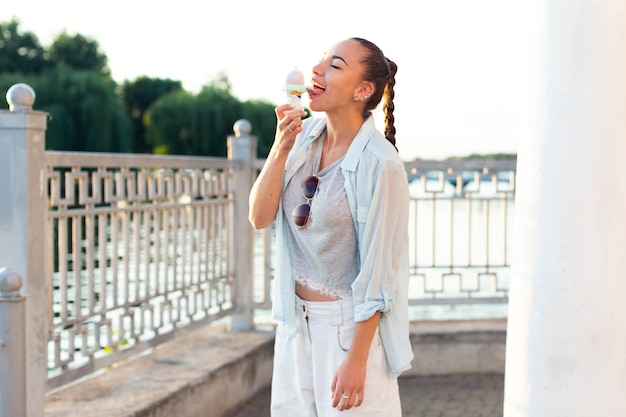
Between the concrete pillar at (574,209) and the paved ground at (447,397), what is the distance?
2786 mm

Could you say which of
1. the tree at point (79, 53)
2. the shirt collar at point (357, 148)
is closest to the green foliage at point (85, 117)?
the tree at point (79, 53)

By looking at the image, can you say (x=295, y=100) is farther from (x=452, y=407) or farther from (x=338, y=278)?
(x=452, y=407)

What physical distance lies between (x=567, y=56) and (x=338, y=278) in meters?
1.09

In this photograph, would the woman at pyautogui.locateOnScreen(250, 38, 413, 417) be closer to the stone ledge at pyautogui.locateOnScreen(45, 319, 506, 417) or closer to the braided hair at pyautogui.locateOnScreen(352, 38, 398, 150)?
the braided hair at pyautogui.locateOnScreen(352, 38, 398, 150)

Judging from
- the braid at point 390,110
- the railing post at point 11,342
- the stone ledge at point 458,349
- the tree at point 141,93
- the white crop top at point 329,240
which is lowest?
the stone ledge at point 458,349

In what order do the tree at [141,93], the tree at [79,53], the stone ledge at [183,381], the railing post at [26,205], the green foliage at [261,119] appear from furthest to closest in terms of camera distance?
the tree at [141,93]
the tree at [79,53]
the green foliage at [261,119]
the stone ledge at [183,381]
the railing post at [26,205]

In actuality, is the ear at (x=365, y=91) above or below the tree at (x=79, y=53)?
below

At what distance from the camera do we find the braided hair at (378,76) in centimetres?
257

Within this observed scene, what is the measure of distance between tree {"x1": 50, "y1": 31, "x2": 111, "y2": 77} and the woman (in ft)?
226

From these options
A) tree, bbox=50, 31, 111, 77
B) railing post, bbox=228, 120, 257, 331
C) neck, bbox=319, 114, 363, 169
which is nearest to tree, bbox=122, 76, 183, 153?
tree, bbox=50, 31, 111, 77

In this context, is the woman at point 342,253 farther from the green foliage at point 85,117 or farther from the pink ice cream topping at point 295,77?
the green foliage at point 85,117

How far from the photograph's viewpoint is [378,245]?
7.99 ft

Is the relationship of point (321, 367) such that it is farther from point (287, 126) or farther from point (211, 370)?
point (211, 370)

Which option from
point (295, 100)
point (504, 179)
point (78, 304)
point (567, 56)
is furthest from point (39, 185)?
point (504, 179)
